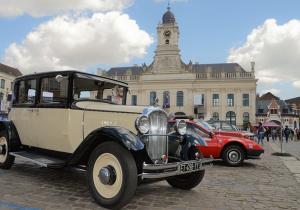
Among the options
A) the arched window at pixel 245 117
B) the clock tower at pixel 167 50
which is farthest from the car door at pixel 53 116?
the arched window at pixel 245 117

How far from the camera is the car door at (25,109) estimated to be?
270 inches

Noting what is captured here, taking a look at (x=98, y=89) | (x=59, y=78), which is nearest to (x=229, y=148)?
(x=98, y=89)

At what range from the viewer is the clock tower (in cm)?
6569

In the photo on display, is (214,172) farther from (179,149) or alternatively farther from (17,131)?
(17,131)

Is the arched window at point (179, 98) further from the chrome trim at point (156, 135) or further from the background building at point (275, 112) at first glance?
the chrome trim at point (156, 135)

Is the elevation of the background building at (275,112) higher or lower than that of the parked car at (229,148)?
higher

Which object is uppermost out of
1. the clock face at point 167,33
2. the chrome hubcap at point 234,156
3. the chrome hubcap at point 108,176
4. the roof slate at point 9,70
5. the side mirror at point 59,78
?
the clock face at point 167,33

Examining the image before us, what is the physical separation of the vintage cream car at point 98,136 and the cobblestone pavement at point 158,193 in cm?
39

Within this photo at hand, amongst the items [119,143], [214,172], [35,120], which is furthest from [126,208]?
[214,172]

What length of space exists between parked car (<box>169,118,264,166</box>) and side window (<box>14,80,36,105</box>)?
5.06 meters

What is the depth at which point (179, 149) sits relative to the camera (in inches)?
226

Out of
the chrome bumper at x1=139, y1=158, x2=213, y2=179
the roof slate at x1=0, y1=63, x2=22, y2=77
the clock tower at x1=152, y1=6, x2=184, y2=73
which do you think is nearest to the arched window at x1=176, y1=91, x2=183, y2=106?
the clock tower at x1=152, y1=6, x2=184, y2=73

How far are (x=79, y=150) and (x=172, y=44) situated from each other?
205 ft

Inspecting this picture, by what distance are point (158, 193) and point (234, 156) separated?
516cm
